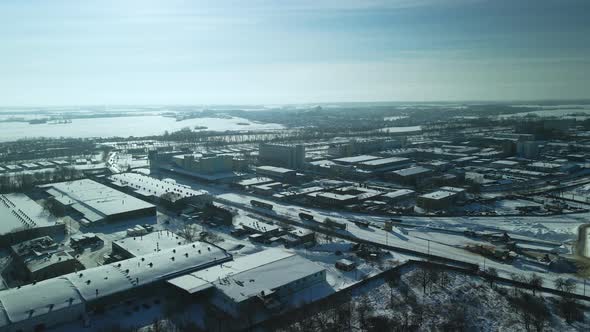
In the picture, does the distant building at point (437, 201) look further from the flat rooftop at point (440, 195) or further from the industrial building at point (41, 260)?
the industrial building at point (41, 260)

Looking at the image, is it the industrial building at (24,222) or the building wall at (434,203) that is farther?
the building wall at (434,203)

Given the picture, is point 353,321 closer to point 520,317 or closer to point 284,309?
point 284,309

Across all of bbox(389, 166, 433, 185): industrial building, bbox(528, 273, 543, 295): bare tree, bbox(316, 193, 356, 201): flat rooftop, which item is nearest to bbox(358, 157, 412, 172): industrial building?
bbox(389, 166, 433, 185): industrial building

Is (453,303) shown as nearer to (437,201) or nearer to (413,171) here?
(437,201)

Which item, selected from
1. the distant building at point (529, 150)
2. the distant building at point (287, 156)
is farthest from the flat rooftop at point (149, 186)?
the distant building at point (529, 150)

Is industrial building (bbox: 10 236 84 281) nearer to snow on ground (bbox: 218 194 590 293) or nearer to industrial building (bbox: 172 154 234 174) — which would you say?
snow on ground (bbox: 218 194 590 293)

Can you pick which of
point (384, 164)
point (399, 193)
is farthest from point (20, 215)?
point (384, 164)

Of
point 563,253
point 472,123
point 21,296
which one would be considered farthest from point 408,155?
point 472,123
